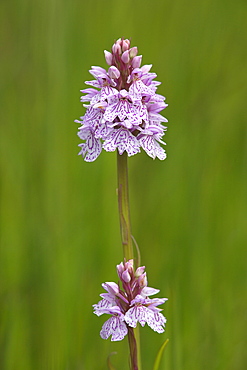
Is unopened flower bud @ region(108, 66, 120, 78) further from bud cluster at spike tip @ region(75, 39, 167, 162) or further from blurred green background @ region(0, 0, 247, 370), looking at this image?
blurred green background @ region(0, 0, 247, 370)

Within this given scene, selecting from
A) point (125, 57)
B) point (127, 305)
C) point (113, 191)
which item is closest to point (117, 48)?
point (125, 57)

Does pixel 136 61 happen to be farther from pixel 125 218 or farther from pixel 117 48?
pixel 125 218

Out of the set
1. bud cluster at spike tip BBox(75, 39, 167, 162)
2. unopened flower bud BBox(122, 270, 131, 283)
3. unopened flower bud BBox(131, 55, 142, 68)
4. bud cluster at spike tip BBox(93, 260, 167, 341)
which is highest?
unopened flower bud BBox(131, 55, 142, 68)

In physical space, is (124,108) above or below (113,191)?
below

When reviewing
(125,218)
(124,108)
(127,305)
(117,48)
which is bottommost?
(127,305)

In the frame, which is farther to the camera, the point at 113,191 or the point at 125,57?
the point at 113,191

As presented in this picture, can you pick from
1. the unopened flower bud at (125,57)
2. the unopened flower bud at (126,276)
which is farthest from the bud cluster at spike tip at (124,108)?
the unopened flower bud at (126,276)

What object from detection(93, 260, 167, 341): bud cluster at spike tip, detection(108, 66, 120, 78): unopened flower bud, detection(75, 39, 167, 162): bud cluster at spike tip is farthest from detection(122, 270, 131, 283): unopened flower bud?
detection(108, 66, 120, 78): unopened flower bud
